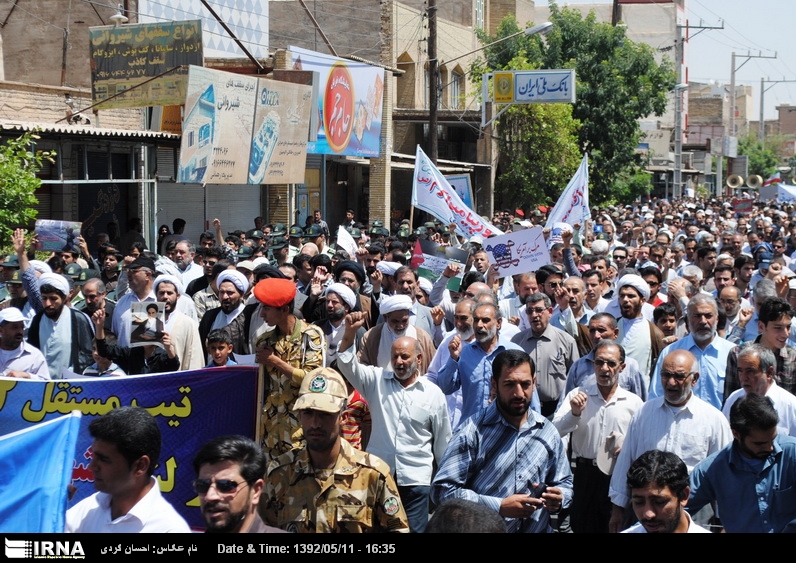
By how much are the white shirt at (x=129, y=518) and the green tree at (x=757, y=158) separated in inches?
3533

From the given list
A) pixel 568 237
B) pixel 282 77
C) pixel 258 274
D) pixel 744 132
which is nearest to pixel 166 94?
pixel 282 77

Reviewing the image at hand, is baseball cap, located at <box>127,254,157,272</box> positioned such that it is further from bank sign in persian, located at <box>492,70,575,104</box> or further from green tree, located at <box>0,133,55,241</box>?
bank sign in persian, located at <box>492,70,575,104</box>

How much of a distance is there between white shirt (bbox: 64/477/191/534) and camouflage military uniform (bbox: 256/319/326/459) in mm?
1835

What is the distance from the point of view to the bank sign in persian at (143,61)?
15.9 m

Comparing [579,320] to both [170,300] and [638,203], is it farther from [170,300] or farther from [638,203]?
[638,203]

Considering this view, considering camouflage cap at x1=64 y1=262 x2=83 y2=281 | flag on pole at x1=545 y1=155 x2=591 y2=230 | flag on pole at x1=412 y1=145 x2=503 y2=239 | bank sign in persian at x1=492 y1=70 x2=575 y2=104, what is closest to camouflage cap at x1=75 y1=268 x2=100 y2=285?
camouflage cap at x1=64 y1=262 x2=83 y2=281

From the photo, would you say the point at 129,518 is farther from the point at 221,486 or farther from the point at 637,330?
the point at 637,330

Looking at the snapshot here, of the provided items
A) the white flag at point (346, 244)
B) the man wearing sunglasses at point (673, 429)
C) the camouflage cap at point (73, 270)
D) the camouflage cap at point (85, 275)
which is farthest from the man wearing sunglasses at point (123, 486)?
the white flag at point (346, 244)

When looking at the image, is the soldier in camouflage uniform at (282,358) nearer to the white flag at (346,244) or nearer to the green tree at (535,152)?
the white flag at (346,244)

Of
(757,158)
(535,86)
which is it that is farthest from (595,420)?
(757,158)

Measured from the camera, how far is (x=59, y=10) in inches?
851

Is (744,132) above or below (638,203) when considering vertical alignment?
above
